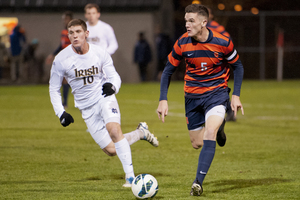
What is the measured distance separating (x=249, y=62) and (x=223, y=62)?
65.5 feet

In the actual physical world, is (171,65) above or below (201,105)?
above

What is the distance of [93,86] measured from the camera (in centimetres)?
624

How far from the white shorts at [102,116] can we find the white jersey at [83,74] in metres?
0.08

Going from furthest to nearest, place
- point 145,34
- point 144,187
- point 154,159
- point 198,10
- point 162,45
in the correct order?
point 145,34 < point 162,45 < point 154,159 < point 198,10 < point 144,187

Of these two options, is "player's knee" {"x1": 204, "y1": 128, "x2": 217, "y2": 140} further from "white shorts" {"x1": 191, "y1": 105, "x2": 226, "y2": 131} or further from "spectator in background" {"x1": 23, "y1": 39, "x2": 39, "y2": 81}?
"spectator in background" {"x1": 23, "y1": 39, "x2": 39, "y2": 81}

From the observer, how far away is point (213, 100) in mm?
5883

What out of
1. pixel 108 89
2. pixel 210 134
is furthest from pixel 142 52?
pixel 210 134

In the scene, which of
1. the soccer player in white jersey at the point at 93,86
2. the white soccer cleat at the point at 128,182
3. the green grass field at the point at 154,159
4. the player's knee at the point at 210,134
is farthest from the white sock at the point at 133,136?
the player's knee at the point at 210,134

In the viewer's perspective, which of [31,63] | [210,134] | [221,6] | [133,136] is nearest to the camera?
[210,134]

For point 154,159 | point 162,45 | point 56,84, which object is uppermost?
point 56,84

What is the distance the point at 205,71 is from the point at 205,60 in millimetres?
168

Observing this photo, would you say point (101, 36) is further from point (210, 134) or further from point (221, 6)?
point (221, 6)

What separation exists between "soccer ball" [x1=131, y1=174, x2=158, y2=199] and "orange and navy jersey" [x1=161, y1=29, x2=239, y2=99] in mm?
1082

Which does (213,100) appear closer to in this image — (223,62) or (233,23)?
(223,62)
